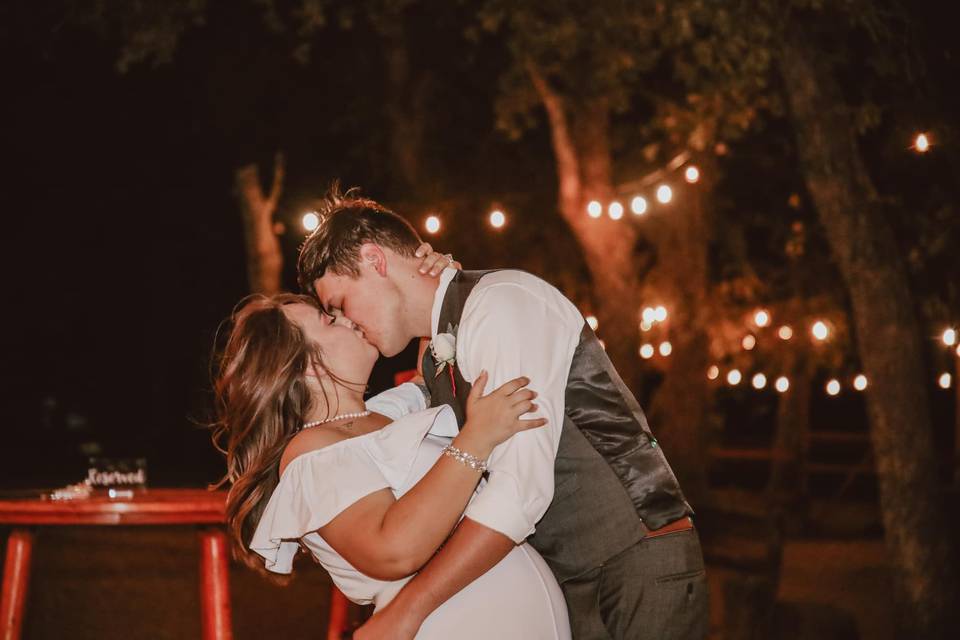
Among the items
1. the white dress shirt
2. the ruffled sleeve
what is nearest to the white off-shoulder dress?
the ruffled sleeve

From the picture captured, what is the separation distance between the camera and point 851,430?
24.7m

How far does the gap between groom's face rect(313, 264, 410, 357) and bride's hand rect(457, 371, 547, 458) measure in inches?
23.1

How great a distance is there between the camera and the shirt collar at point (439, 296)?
9.62 feet

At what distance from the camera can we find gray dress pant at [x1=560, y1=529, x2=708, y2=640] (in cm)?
261

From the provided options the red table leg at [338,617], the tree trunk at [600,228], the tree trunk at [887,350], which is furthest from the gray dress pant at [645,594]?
the tree trunk at [600,228]

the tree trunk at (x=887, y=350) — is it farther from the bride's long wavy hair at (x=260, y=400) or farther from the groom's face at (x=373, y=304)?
the bride's long wavy hair at (x=260, y=400)

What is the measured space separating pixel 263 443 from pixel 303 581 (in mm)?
6709

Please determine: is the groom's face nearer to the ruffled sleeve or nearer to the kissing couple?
the kissing couple

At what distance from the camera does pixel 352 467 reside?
8.57 ft

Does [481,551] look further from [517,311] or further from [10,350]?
[10,350]

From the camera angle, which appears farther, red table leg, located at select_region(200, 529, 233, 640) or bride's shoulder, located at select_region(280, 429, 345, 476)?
red table leg, located at select_region(200, 529, 233, 640)

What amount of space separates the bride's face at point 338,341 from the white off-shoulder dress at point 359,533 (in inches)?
14.3

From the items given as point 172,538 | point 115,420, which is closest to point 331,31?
point 172,538

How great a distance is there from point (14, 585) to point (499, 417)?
3.30 m
